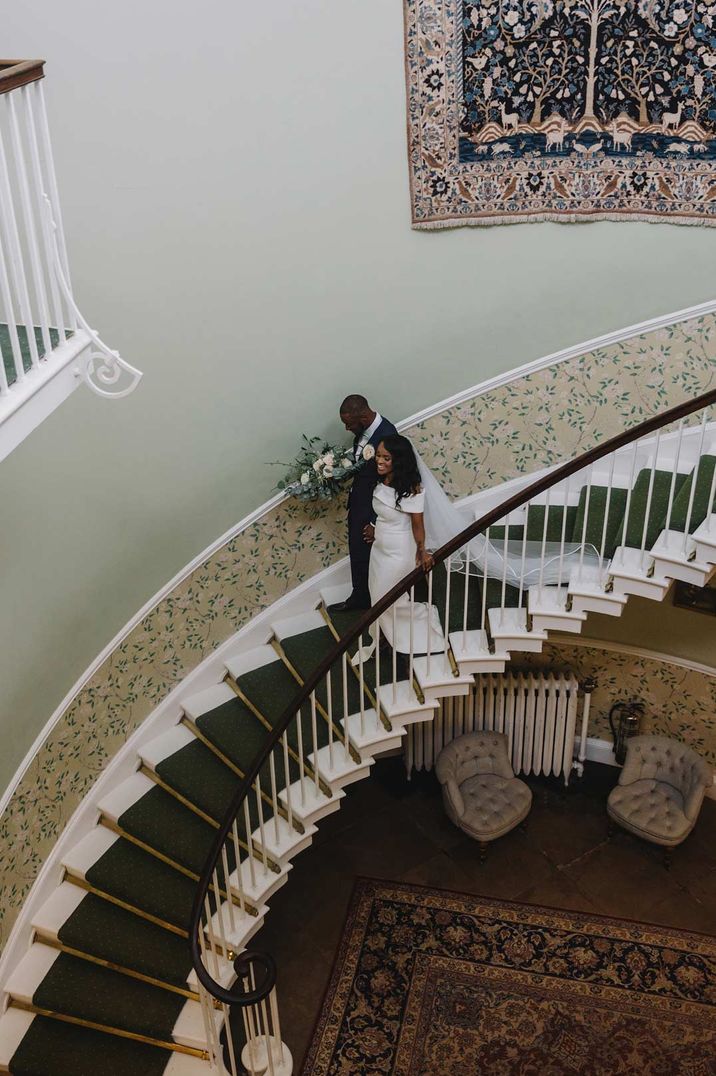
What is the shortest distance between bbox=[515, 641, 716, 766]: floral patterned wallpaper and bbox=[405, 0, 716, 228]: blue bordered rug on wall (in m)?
3.00

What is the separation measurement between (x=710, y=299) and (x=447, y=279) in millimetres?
1572

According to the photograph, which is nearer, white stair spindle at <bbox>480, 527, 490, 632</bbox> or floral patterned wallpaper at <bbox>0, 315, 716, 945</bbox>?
white stair spindle at <bbox>480, 527, 490, 632</bbox>

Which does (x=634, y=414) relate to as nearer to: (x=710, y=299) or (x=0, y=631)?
(x=710, y=299)

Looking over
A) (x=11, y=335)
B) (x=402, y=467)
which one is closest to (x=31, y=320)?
(x=11, y=335)

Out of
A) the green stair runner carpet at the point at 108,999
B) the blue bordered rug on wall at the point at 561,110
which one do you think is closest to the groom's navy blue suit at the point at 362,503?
the blue bordered rug on wall at the point at 561,110

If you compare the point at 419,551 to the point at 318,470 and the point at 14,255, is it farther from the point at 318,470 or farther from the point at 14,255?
the point at 14,255

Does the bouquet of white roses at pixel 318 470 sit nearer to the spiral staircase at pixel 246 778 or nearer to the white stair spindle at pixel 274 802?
the spiral staircase at pixel 246 778

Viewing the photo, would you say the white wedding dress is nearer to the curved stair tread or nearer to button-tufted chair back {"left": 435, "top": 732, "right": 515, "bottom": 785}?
button-tufted chair back {"left": 435, "top": 732, "right": 515, "bottom": 785}

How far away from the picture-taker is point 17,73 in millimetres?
3494

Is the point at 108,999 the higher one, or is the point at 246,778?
the point at 246,778

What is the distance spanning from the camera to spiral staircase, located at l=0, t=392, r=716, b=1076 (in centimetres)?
513

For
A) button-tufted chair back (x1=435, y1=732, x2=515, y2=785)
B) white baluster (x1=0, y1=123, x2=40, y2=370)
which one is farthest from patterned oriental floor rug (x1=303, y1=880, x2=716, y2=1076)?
white baluster (x1=0, y1=123, x2=40, y2=370)

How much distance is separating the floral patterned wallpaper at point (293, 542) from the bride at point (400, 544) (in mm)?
788

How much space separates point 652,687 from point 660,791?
2.38 ft
